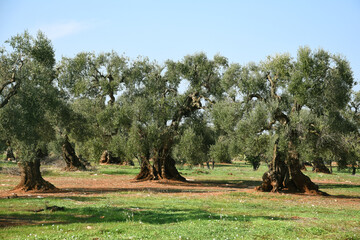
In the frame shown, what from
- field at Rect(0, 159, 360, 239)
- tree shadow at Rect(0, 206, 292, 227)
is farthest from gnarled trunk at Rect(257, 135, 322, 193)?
tree shadow at Rect(0, 206, 292, 227)

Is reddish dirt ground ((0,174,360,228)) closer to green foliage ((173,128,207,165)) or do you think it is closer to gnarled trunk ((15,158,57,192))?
gnarled trunk ((15,158,57,192))

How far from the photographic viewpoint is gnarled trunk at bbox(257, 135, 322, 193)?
105ft

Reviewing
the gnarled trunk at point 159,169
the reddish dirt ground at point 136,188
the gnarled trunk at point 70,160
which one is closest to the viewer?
the reddish dirt ground at point 136,188

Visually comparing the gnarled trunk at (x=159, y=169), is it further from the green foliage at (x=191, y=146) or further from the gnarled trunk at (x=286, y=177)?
the gnarled trunk at (x=286, y=177)

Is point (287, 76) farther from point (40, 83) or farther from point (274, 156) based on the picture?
point (40, 83)

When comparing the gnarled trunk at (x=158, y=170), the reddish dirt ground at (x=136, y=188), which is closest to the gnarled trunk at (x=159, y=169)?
the gnarled trunk at (x=158, y=170)

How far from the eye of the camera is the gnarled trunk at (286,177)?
105 feet

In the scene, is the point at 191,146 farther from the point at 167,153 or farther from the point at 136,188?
the point at 136,188

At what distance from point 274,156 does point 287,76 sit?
7.92 m

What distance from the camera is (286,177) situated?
108ft

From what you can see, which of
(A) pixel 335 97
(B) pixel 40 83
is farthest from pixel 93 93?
(A) pixel 335 97

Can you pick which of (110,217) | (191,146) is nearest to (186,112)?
(191,146)

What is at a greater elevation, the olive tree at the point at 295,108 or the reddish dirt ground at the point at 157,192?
the olive tree at the point at 295,108

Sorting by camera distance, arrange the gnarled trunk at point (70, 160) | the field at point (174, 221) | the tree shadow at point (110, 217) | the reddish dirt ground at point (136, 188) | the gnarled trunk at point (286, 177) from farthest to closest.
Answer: the gnarled trunk at point (70, 160) < the gnarled trunk at point (286, 177) < the reddish dirt ground at point (136, 188) < the tree shadow at point (110, 217) < the field at point (174, 221)
